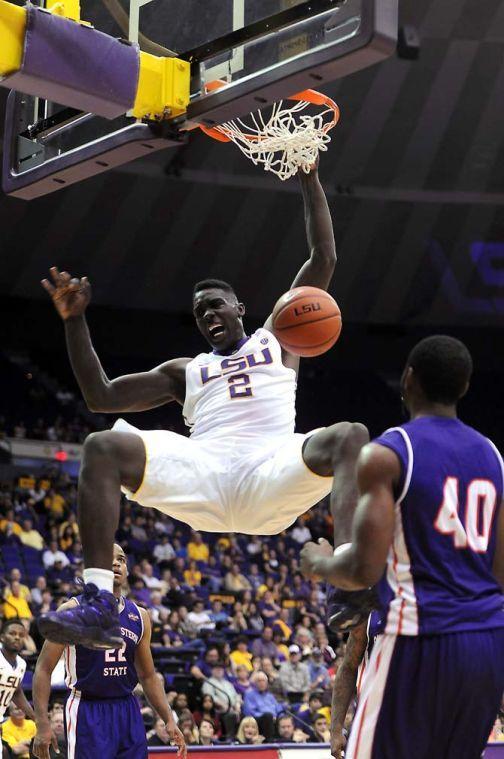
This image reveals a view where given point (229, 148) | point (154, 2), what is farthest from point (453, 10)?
point (154, 2)

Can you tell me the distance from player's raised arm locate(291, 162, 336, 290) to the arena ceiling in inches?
516

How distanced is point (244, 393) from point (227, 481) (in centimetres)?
49

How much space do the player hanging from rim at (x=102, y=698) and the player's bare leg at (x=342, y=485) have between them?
109 inches

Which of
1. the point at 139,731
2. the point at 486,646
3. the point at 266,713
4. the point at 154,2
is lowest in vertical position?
the point at 266,713

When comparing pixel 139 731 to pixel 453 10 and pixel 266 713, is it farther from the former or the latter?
pixel 453 10

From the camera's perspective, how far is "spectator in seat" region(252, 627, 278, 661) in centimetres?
1438

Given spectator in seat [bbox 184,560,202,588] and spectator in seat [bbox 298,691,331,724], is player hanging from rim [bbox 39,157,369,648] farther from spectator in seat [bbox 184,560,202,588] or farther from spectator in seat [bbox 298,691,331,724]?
spectator in seat [bbox 184,560,202,588]

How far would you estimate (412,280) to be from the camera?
2264 centimetres

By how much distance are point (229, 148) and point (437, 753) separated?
17.3 m

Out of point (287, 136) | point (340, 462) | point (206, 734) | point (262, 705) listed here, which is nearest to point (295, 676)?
point (262, 705)

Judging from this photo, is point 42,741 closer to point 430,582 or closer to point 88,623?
point 88,623

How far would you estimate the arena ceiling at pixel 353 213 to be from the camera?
1897 centimetres

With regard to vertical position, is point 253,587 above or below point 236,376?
below

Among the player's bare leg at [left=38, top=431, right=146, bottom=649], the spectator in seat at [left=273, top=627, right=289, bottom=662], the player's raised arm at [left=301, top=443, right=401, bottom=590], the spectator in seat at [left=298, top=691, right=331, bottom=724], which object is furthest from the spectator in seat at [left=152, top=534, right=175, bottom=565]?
the player's raised arm at [left=301, top=443, right=401, bottom=590]
